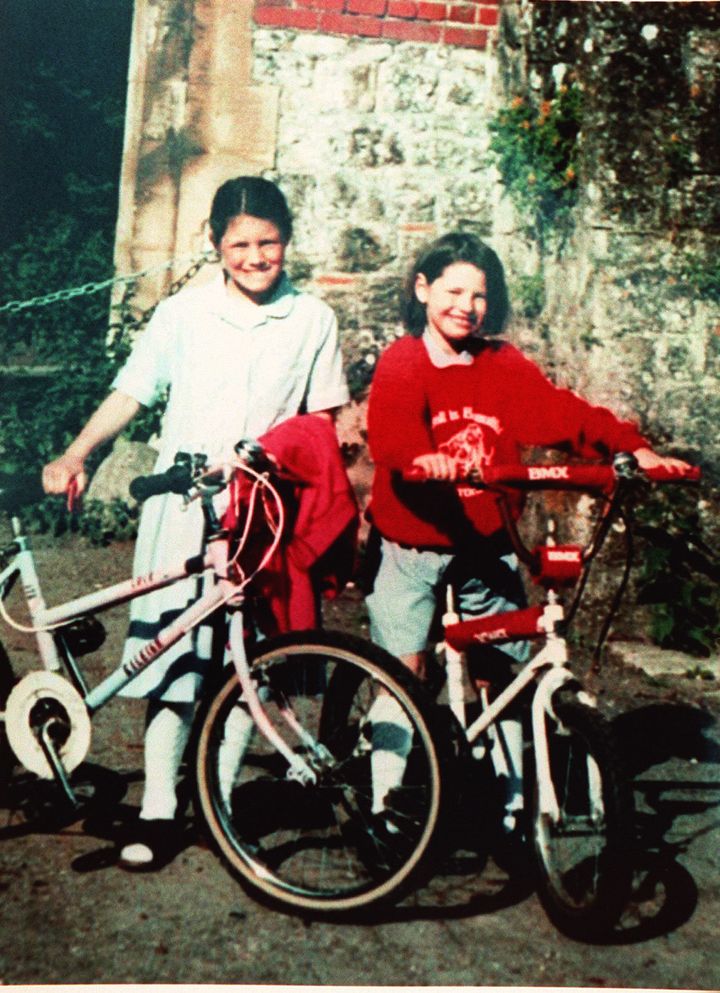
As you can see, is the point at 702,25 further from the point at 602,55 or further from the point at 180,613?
the point at 180,613

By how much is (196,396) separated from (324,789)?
1228mm

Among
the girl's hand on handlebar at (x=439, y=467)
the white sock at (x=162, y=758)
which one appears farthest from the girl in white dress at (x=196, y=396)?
the girl's hand on handlebar at (x=439, y=467)

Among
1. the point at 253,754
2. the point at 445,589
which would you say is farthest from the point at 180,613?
the point at 445,589

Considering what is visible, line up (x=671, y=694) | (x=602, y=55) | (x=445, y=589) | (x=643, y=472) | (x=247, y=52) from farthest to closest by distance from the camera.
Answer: (x=671, y=694) < (x=602, y=55) < (x=247, y=52) < (x=445, y=589) < (x=643, y=472)

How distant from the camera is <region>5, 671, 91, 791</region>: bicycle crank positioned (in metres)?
3.56

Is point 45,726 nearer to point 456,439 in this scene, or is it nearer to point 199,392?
point 199,392

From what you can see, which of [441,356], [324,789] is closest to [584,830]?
[324,789]

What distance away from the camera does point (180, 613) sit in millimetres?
3615

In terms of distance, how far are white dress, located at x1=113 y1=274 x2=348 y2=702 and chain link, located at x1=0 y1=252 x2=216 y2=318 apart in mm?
235

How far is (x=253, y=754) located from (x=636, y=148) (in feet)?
8.36

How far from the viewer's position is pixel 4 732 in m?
3.76

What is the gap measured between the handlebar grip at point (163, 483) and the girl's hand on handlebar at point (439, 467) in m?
0.68

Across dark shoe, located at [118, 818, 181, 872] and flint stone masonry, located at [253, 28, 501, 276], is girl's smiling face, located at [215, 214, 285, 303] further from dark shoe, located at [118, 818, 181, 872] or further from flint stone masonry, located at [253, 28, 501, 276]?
dark shoe, located at [118, 818, 181, 872]

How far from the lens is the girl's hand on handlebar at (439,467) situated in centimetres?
314
